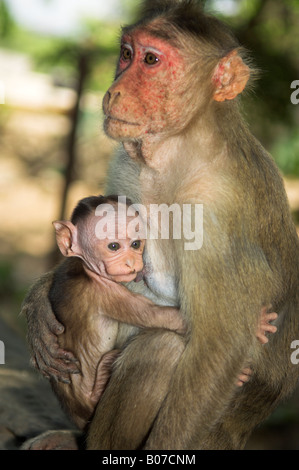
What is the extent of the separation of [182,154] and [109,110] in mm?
499

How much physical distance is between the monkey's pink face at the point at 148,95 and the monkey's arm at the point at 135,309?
99 centimetres

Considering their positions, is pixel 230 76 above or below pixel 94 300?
above

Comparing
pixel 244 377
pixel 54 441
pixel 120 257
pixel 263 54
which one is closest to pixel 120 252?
pixel 120 257

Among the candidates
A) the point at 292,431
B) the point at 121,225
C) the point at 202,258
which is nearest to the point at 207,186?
the point at 202,258

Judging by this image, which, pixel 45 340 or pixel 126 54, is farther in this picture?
pixel 45 340

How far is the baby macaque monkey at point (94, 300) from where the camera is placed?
4168 millimetres

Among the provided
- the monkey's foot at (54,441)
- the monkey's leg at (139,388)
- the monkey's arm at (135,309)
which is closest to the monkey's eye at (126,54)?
the monkey's arm at (135,309)

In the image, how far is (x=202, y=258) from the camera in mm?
3633

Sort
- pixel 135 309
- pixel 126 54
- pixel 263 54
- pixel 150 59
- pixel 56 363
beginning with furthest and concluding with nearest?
1. pixel 263 54
2. pixel 56 363
3. pixel 135 309
4. pixel 126 54
5. pixel 150 59

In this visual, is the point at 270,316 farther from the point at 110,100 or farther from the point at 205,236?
the point at 110,100

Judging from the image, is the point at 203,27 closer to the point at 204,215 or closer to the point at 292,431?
the point at 204,215

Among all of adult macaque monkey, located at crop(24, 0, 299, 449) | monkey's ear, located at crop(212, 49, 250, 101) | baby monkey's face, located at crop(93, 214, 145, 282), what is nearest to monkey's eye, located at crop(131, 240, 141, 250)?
baby monkey's face, located at crop(93, 214, 145, 282)

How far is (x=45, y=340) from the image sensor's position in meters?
4.43

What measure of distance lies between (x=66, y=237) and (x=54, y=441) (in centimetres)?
151
